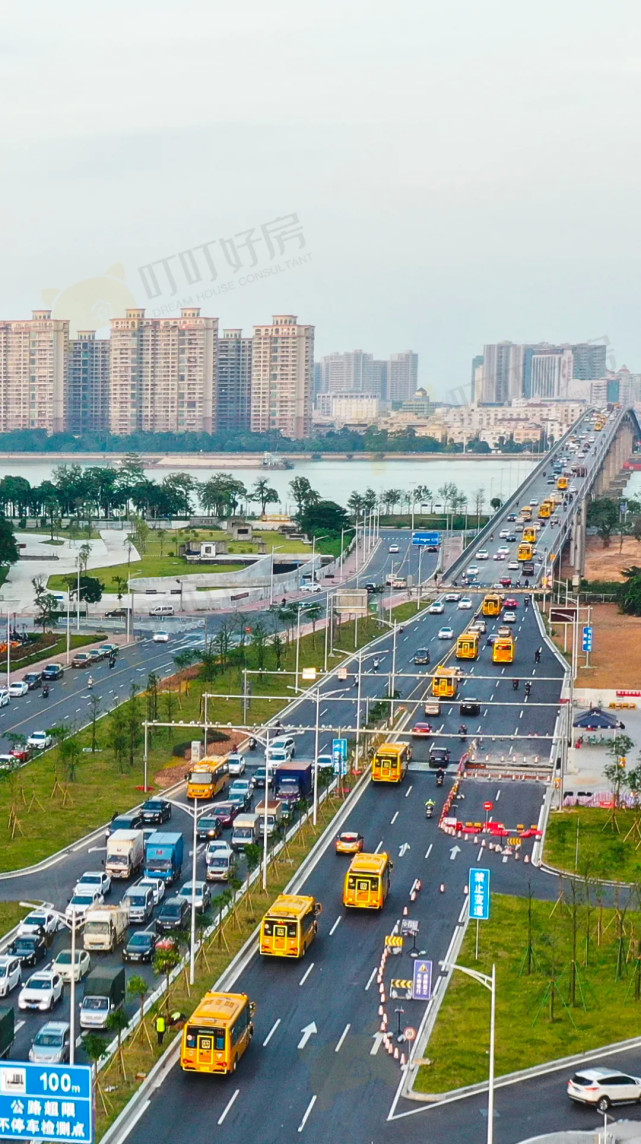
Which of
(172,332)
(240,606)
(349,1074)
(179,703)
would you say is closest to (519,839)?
(349,1074)

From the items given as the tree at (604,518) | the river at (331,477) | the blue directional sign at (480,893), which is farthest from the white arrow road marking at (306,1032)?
the river at (331,477)

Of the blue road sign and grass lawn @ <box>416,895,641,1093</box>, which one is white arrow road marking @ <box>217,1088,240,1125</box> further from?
the blue road sign

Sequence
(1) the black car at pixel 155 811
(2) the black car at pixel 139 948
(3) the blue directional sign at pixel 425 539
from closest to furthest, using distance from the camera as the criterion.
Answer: (2) the black car at pixel 139 948
(1) the black car at pixel 155 811
(3) the blue directional sign at pixel 425 539

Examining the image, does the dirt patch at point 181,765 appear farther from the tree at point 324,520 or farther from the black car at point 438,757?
the tree at point 324,520

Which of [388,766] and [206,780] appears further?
[388,766]

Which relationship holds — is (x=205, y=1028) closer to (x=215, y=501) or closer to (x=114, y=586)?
(x=114, y=586)

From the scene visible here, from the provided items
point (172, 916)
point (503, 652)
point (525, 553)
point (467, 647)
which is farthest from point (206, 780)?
point (525, 553)

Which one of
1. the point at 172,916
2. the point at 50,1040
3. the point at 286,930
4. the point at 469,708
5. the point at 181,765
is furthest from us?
the point at 469,708

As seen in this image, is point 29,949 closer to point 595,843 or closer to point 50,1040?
point 50,1040
